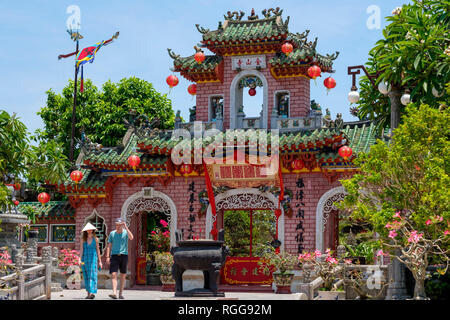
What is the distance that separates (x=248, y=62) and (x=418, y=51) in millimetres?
6263

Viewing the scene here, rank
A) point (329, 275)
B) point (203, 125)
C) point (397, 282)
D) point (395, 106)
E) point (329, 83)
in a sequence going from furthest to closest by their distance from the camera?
point (203, 125), point (329, 83), point (329, 275), point (395, 106), point (397, 282)

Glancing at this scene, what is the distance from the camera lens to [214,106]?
22625mm

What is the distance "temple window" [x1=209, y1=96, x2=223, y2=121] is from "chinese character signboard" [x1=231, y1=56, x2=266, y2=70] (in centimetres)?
120

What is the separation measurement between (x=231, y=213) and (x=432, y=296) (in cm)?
1021

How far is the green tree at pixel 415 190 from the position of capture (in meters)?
13.2

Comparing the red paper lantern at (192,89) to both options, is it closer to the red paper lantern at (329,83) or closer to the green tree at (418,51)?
the red paper lantern at (329,83)

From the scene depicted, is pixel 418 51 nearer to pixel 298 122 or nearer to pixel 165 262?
pixel 298 122

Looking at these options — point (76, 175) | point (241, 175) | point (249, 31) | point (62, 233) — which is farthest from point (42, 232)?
point (249, 31)

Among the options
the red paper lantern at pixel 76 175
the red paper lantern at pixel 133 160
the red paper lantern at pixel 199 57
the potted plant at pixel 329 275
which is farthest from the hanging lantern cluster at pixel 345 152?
the red paper lantern at pixel 76 175

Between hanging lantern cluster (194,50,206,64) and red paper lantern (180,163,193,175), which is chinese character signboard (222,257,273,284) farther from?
hanging lantern cluster (194,50,206,64)

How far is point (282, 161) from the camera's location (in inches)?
809

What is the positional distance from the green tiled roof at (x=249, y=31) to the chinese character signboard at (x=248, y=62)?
74 cm

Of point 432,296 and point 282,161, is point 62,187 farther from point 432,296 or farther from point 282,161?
point 432,296
